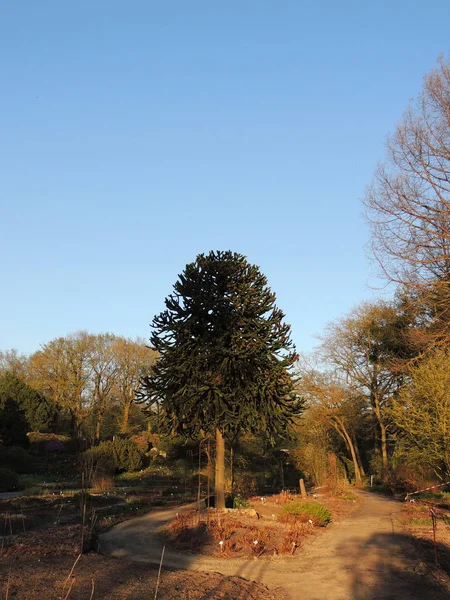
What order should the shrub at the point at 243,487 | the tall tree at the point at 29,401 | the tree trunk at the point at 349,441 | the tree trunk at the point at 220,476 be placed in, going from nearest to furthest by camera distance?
the tree trunk at the point at 220,476, the shrub at the point at 243,487, the tree trunk at the point at 349,441, the tall tree at the point at 29,401

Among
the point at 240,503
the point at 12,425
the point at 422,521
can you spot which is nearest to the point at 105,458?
the point at 12,425

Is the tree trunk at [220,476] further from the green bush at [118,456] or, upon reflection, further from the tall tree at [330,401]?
the tall tree at [330,401]

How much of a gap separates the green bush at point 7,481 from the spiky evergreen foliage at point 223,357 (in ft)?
40.7

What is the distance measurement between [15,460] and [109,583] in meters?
24.8

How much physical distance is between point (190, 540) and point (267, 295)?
7.25 m

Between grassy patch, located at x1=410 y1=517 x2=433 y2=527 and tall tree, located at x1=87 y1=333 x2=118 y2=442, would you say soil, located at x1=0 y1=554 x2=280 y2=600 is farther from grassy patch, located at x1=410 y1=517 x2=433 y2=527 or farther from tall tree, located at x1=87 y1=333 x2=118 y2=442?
tall tree, located at x1=87 y1=333 x2=118 y2=442

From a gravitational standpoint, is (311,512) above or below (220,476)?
below

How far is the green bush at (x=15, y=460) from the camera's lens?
2847 centimetres

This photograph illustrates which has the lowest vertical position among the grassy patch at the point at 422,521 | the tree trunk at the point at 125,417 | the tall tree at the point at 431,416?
the grassy patch at the point at 422,521

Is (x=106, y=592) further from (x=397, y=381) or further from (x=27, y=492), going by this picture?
(x=397, y=381)

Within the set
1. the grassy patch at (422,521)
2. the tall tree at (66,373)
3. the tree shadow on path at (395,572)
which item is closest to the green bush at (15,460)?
the tall tree at (66,373)

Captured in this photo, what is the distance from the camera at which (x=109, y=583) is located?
282 inches

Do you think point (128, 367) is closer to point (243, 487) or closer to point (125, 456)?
point (125, 456)

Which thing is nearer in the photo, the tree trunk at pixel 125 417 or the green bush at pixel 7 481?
the green bush at pixel 7 481
